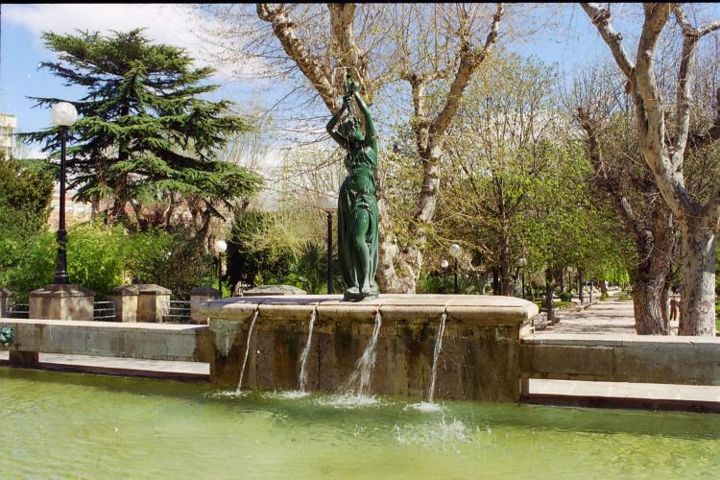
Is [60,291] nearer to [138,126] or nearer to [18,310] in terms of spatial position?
[18,310]

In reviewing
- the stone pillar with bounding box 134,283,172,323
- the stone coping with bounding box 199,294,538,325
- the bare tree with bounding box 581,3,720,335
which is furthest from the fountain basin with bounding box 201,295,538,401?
the stone pillar with bounding box 134,283,172,323

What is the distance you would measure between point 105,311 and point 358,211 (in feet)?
33.9

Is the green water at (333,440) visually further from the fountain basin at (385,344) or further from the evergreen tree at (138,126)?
the evergreen tree at (138,126)

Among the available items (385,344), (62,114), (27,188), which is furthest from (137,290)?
(27,188)

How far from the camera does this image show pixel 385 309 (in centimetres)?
685

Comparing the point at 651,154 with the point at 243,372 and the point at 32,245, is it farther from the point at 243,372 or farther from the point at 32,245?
the point at 32,245

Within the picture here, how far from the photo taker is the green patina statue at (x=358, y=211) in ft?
24.4

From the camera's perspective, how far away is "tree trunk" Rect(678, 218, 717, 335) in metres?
9.88

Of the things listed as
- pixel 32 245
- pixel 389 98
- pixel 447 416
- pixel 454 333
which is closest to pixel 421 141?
pixel 389 98

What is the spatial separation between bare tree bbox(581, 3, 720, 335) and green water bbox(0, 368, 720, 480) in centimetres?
449

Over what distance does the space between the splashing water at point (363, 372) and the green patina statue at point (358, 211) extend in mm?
669

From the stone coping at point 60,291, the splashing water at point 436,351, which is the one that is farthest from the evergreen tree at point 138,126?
the splashing water at point 436,351

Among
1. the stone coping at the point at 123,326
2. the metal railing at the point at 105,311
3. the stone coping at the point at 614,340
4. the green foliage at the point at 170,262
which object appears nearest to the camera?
the stone coping at the point at 614,340

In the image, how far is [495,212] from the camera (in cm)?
2167
